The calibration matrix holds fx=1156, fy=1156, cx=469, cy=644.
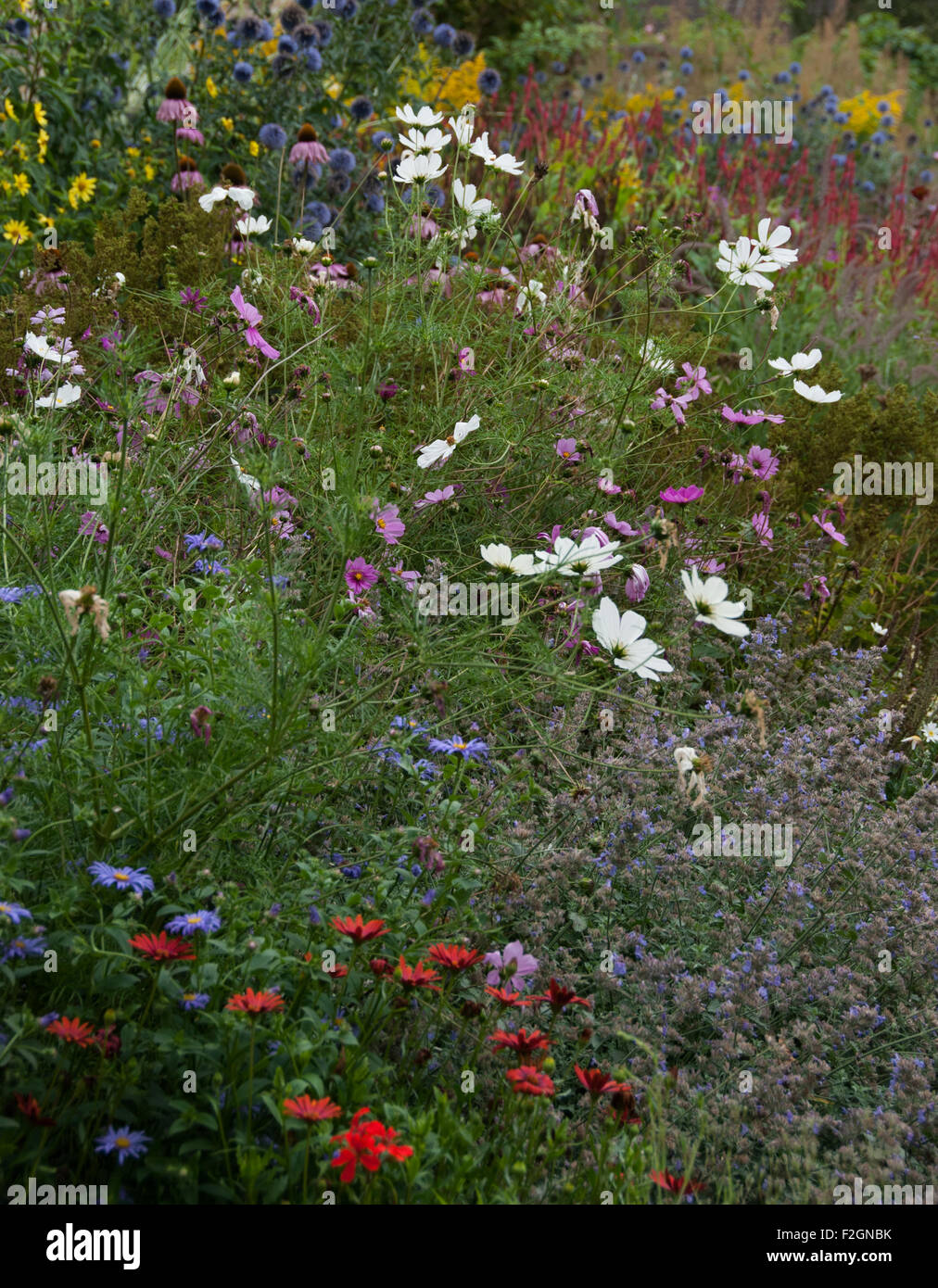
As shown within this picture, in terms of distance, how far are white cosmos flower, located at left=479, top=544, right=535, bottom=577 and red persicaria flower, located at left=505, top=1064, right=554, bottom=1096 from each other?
808mm

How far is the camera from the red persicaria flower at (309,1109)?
1468 millimetres

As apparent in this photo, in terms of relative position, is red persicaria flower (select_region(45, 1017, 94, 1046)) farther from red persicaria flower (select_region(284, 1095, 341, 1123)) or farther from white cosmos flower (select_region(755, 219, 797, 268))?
white cosmos flower (select_region(755, 219, 797, 268))

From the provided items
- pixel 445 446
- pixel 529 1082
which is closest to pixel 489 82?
pixel 445 446

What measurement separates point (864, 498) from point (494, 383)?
5.79 feet

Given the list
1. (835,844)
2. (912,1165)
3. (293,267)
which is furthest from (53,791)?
(293,267)

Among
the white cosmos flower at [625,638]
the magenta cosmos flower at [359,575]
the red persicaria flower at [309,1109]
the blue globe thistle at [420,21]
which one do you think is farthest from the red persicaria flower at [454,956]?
the blue globe thistle at [420,21]

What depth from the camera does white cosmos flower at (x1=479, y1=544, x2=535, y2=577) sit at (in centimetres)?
199

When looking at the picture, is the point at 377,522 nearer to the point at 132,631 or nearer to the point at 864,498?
the point at 132,631

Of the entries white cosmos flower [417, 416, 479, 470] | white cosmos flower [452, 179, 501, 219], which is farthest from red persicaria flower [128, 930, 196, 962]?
white cosmos flower [452, 179, 501, 219]

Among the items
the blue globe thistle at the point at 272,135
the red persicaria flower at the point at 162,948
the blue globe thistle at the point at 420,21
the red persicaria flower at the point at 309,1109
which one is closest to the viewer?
the red persicaria flower at the point at 309,1109

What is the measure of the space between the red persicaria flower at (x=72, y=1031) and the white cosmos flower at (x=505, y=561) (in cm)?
95

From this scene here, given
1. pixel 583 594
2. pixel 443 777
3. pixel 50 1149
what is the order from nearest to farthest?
1. pixel 50 1149
2. pixel 443 777
3. pixel 583 594

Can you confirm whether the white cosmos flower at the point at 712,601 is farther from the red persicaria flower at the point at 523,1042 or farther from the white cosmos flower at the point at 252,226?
the white cosmos flower at the point at 252,226

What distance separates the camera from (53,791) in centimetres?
185
